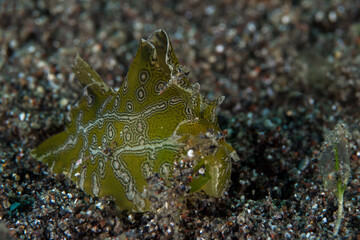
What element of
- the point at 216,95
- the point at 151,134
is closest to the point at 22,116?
the point at 151,134

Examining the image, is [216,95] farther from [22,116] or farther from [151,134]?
[22,116]

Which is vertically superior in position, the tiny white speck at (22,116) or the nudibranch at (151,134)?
the tiny white speck at (22,116)

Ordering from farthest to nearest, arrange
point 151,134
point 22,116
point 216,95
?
point 216,95 < point 22,116 < point 151,134

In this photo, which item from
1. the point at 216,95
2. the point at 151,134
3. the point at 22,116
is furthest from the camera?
the point at 216,95

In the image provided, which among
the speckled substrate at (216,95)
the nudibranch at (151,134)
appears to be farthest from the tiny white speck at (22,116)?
the nudibranch at (151,134)

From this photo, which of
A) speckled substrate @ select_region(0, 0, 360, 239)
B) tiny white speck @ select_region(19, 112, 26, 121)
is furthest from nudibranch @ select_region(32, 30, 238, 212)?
tiny white speck @ select_region(19, 112, 26, 121)

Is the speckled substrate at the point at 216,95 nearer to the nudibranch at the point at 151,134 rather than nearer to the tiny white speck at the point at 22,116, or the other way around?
the tiny white speck at the point at 22,116

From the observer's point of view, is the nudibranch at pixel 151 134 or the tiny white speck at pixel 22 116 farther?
the tiny white speck at pixel 22 116
